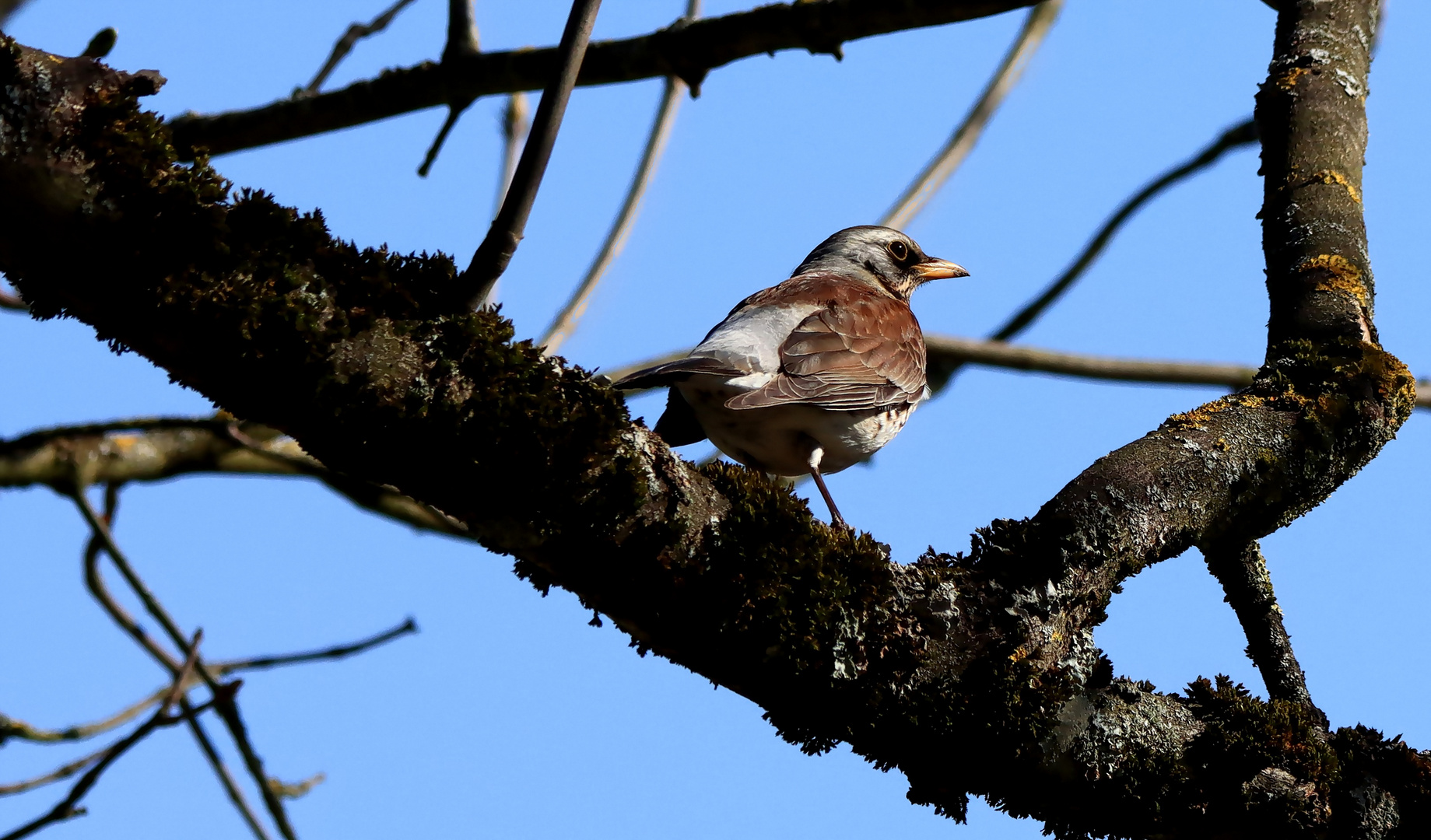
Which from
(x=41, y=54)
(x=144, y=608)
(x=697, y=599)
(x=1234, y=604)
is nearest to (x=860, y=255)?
(x=1234, y=604)

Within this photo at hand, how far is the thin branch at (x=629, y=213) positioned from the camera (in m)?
6.30

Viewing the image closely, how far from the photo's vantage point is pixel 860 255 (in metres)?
7.36

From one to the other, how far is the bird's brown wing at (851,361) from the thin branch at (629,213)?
4.38 ft

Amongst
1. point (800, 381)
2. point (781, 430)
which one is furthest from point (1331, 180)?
point (781, 430)

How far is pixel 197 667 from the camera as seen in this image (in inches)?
197

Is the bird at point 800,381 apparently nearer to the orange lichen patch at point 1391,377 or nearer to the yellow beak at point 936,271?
the yellow beak at point 936,271

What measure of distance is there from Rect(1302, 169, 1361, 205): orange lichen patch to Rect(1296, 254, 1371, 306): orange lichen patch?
39cm

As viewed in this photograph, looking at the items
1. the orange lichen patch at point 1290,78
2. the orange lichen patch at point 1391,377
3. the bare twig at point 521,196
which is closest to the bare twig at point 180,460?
the bare twig at point 521,196

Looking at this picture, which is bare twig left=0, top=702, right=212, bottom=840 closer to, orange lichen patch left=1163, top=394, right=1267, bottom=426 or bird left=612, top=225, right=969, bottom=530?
bird left=612, top=225, right=969, bottom=530

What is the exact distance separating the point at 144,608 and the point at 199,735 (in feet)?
2.47

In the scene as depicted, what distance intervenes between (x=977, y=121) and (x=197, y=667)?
5755mm

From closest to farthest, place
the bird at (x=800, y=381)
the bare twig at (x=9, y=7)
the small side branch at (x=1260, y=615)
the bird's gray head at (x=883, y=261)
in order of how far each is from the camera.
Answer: the bare twig at (x=9, y=7)
the small side branch at (x=1260, y=615)
the bird at (x=800, y=381)
the bird's gray head at (x=883, y=261)

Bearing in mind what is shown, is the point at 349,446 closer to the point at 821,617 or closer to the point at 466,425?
the point at 466,425

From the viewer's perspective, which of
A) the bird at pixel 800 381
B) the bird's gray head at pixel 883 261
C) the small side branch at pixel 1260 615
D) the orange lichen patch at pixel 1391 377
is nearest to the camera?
the small side branch at pixel 1260 615
